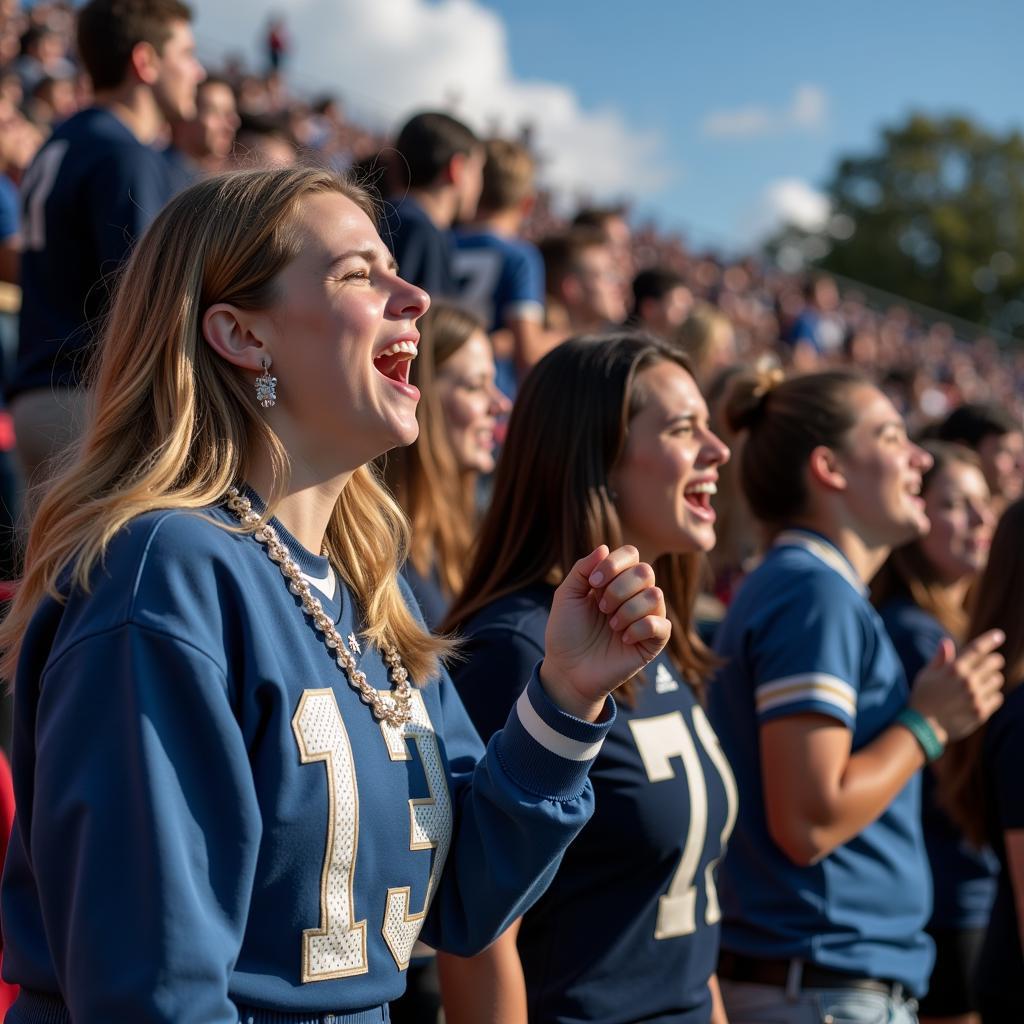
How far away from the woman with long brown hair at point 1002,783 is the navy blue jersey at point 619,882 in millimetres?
1221

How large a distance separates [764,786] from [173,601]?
74.2 inches

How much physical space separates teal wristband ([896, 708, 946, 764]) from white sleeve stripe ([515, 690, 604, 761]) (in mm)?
1451

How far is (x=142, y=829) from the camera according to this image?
4.73 feet

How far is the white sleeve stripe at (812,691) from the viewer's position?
295 cm

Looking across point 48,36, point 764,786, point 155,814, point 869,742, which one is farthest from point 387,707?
point 48,36

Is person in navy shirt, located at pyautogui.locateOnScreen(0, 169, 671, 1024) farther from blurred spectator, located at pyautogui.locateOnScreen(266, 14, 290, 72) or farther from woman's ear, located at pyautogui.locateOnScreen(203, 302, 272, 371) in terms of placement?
blurred spectator, located at pyautogui.locateOnScreen(266, 14, 290, 72)

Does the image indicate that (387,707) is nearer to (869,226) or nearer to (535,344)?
(535,344)

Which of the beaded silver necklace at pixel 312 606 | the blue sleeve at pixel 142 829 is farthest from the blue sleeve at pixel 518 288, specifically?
the blue sleeve at pixel 142 829

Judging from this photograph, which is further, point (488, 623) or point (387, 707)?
point (488, 623)

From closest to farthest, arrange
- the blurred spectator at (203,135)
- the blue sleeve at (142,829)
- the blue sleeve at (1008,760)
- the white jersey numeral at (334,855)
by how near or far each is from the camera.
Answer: the blue sleeve at (142,829) < the white jersey numeral at (334,855) < the blue sleeve at (1008,760) < the blurred spectator at (203,135)

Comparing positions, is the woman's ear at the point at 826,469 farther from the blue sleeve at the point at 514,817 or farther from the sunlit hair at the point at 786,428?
the blue sleeve at the point at 514,817

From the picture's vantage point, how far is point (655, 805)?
2449 mm

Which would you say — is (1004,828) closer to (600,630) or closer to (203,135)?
(600,630)

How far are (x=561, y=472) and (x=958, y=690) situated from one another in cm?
113
